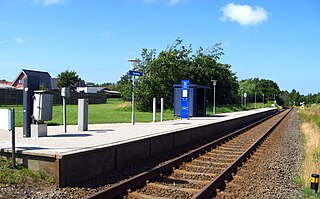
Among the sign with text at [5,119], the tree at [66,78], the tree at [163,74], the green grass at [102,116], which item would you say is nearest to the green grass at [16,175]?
the sign with text at [5,119]

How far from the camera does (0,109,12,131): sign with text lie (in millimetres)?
7768

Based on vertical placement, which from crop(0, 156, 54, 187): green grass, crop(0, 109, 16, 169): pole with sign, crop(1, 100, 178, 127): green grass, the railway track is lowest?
the railway track

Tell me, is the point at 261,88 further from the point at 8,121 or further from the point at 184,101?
the point at 8,121

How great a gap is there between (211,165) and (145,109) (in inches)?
999

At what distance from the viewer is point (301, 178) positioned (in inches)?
341

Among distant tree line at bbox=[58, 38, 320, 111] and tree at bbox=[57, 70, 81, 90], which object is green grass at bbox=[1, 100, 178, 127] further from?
tree at bbox=[57, 70, 81, 90]

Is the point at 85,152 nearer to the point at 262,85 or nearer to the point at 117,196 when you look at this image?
the point at 117,196

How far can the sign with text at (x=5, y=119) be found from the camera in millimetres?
7768

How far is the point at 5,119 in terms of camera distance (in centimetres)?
787

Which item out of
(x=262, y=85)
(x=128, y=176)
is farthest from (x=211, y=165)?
(x=262, y=85)

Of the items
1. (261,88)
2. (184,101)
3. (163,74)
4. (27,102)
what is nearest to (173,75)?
(163,74)

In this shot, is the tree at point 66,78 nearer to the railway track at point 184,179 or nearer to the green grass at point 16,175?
the railway track at point 184,179

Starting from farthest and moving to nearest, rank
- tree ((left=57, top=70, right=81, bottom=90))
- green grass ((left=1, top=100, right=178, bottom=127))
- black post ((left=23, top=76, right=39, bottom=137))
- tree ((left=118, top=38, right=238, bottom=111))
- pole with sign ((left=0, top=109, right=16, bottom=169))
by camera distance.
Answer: tree ((left=57, top=70, right=81, bottom=90))
tree ((left=118, top=38, right=238, bottom=111))
green grass ((left=1, top=100, right=178, bottom=127))
black post ((left=23, top=76, right=39, bottom=137))
pole with sign ((left=0, top=109, right=16, bottom=169))

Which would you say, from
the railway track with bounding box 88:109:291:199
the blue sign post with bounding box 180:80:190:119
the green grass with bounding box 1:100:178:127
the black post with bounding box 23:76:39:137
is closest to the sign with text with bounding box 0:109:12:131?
the railway track with bounding box 88:109:291:199
